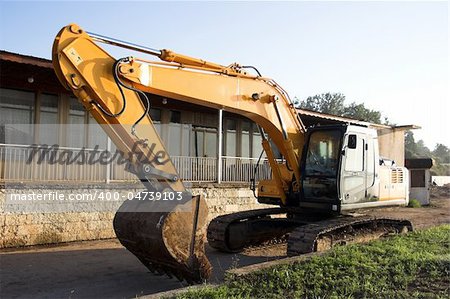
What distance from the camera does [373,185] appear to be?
9.44 m

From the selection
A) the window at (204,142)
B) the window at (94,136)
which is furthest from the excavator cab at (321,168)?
the window at (204,142)

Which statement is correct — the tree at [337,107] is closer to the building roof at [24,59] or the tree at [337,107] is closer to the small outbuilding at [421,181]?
the small outbuilding at [421,181]

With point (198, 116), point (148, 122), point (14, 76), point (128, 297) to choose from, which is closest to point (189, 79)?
point (148, 122)

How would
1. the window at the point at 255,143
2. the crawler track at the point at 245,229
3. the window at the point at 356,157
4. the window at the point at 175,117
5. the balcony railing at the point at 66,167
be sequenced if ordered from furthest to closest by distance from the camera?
the window at the point at 255,143
the window at the point at 175,117
the balcony railing at the point at 66,167
the crawler track at the point at 245,229
the window at the point at 356,157

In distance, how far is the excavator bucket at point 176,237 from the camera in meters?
6.06

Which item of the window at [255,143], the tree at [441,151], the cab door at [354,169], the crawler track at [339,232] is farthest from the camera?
the tree at [441,151]

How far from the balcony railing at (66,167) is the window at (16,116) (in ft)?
2.73

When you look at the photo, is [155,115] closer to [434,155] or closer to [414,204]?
[414,204]

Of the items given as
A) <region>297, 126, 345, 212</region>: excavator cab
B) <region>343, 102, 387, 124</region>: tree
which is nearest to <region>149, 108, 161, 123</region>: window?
<region>297, 126, 345, 212</region>: excavator cab

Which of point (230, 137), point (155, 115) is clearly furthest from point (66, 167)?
point (230, 137)

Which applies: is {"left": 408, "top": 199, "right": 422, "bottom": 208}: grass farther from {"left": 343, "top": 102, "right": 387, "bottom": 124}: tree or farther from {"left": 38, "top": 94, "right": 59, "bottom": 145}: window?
{"left": 343, "top": 102, "right": 387, "bottom": 124}: tree

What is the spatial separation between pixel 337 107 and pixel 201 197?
82.4m

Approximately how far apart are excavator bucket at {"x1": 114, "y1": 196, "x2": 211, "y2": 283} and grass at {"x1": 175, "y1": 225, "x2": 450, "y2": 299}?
661mm

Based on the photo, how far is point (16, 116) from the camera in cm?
1233
